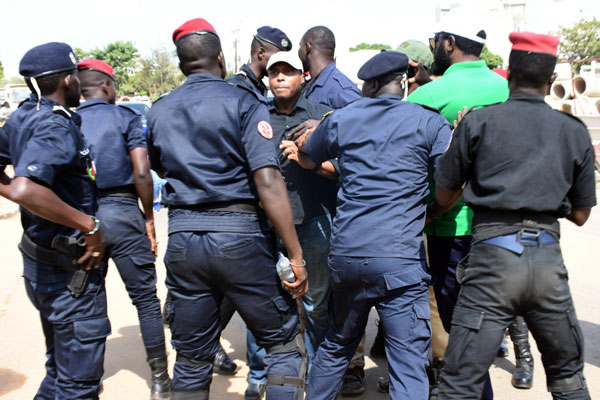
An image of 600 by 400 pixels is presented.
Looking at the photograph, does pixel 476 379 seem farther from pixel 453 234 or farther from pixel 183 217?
pixel 183 217

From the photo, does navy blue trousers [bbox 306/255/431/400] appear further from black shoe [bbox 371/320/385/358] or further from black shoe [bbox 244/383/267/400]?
black shoe [bbox 371/320/385/358]

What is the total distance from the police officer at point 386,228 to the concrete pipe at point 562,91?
13.4 metres

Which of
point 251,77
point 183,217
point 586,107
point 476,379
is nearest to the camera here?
point 476,379

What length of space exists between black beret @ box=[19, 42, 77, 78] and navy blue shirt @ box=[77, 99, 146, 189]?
901 mm

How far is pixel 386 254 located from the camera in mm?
2664

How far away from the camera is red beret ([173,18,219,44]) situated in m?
2.72

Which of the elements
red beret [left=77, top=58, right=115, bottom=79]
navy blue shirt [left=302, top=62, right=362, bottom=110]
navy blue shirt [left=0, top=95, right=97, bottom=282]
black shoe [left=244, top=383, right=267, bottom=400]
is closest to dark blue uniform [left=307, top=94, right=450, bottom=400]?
black shoe [left=244, top=383, right=267, bottom=400]

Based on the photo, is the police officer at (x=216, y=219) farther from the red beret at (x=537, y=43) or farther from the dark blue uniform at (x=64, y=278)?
the red beret at (x=537, y=43)

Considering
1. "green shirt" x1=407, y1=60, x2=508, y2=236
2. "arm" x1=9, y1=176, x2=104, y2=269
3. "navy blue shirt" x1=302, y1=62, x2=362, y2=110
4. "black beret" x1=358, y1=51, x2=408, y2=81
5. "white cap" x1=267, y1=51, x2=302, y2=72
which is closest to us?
"arm" x1=9, y1=176, x2=104, y2=269

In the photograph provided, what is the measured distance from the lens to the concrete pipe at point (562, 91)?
565 inches

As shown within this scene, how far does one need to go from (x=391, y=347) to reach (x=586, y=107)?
12.8m

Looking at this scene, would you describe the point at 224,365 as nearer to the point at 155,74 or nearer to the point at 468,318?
the point at 468,318

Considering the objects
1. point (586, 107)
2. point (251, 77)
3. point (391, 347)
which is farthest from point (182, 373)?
point (586, 107)

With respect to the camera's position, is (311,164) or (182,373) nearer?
(182,373)
